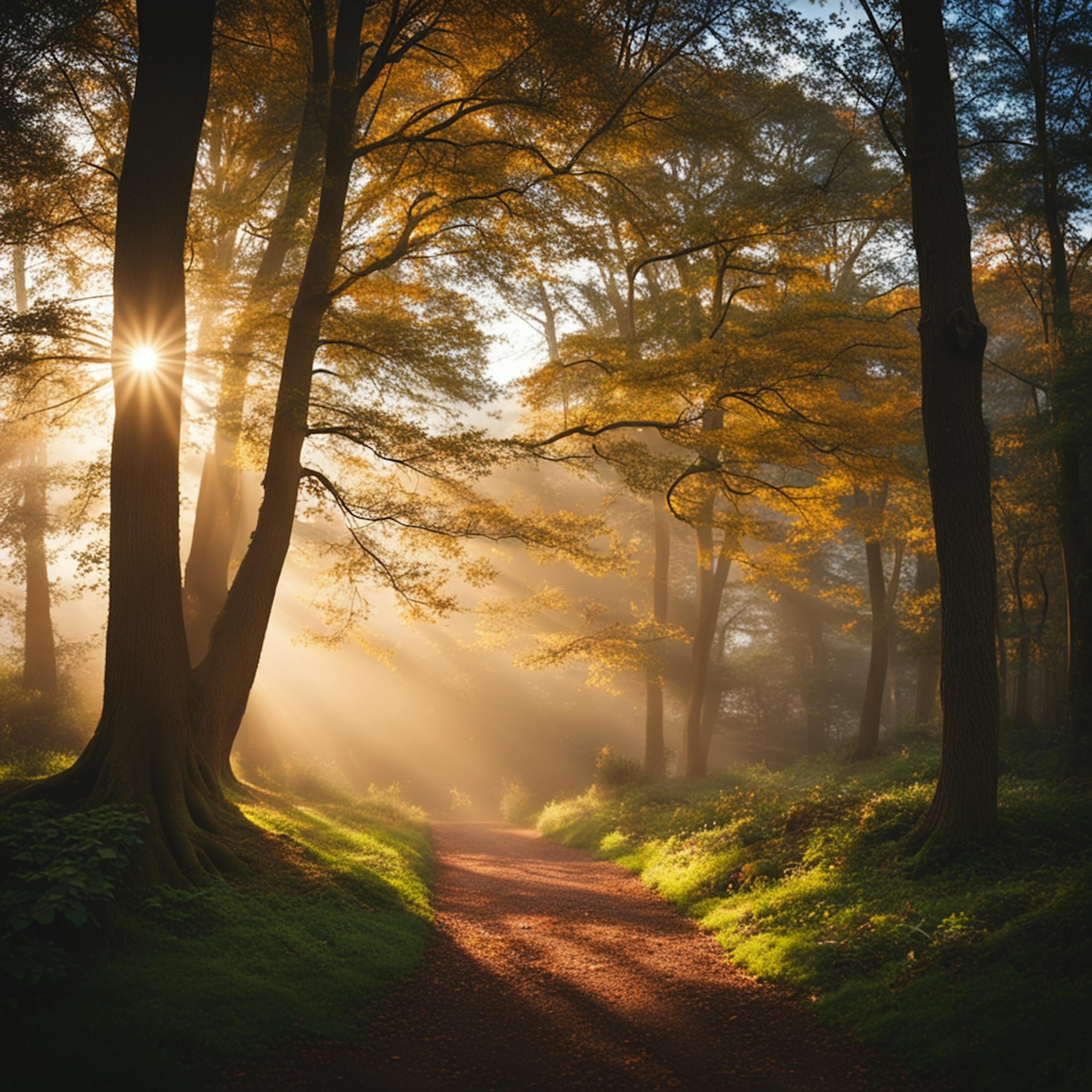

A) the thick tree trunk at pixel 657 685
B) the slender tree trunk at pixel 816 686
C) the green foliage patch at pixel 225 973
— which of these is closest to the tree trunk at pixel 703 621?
the thick tree trunk at pixel 657 685

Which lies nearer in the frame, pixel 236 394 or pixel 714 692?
pixel 236 394

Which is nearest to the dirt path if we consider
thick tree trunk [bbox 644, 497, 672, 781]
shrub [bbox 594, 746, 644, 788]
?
shrub [bbox 594, 746, 644, 788]

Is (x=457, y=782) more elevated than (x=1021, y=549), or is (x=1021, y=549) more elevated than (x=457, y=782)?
(x=1021, y=549)

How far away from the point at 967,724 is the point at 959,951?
237 cm

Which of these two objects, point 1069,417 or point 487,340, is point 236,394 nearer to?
point 487,340

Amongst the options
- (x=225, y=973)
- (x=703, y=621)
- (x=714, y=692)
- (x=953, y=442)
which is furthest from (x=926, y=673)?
(x=225, y=973)

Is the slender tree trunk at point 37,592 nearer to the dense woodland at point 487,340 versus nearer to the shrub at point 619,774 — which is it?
the dense woodland at point 487,340

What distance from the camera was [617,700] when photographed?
3325 cm

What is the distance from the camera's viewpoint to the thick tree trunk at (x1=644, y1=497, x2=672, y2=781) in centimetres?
1762

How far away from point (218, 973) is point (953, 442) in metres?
6.90

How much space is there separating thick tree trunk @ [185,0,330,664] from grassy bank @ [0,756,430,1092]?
17.2 feet

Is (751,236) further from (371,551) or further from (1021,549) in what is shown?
(1021,549)

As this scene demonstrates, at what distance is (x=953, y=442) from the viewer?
6508 millimetres

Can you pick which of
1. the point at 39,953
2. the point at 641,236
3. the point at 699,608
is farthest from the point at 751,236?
the point at 39,953
